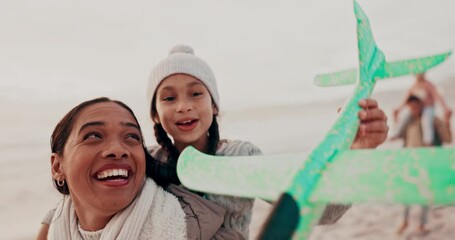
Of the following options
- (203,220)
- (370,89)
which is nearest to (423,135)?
(370,89)

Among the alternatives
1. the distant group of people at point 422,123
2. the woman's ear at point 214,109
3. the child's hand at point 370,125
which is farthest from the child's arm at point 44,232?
the distant group of people at point 422,123

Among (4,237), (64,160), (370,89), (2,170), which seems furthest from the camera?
(2,170)

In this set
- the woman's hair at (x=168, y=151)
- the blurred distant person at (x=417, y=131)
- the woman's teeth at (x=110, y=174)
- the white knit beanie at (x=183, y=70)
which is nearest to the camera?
the woman's teeth at (x=110, y=174)

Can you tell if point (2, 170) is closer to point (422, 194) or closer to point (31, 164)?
point (31, 164)

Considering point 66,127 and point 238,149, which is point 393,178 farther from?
point 66,127

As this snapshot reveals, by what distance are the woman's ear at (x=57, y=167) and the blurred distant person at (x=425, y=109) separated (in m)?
3.78

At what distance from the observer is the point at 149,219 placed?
1.45 metres

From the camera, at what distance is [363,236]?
14.0ft

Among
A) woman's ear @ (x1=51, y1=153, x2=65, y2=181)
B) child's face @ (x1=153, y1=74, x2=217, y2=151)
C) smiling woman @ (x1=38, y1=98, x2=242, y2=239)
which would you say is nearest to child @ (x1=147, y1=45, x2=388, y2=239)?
child's face @ (x1=153, y1=74, x2=217, y2=151)

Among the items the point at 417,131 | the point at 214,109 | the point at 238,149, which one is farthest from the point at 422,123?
the point at 238,149

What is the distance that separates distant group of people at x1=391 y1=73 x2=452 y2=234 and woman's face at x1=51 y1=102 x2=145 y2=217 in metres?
3.50

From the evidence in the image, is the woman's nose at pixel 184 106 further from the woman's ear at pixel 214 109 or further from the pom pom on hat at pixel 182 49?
the pom pom on hat at pixel 182 49

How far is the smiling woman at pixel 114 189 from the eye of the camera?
1.38 m

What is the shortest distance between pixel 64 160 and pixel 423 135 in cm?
390
